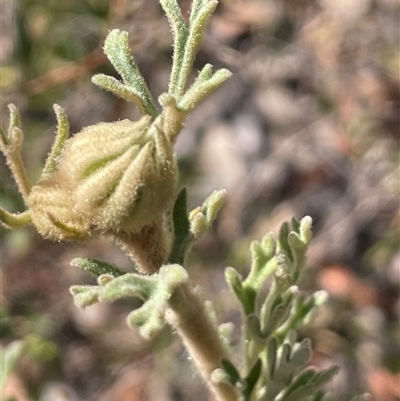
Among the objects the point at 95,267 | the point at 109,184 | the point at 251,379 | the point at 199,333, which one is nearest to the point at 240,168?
the point at 251,379

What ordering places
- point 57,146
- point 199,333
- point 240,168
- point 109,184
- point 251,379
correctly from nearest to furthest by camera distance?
point 109,184 → point 57,146 → point 199,333 → point 251,379 → point 240,168

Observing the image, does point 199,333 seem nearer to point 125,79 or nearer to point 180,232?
point 180,232

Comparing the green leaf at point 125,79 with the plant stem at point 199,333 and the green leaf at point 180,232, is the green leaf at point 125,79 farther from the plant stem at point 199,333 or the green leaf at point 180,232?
the plant stem at point 199,333

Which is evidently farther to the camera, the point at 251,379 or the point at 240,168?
the point at 240,168

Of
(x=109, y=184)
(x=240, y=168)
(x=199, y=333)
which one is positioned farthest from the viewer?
(x=240, y=168)

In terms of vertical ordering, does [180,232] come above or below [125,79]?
below

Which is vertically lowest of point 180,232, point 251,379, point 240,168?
point 251,379
